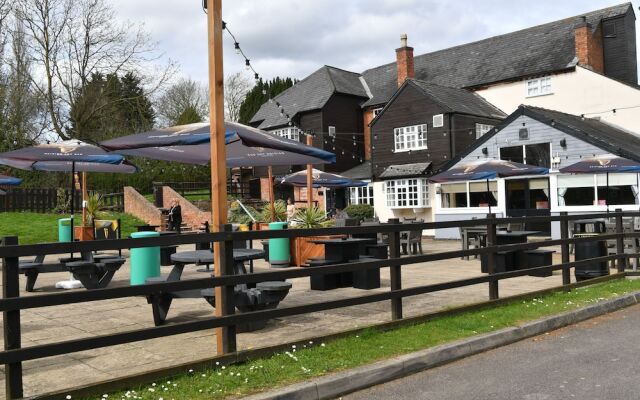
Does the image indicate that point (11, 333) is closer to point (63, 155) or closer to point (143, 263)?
point (143, 263)

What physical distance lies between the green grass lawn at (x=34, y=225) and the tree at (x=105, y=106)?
6.60 m

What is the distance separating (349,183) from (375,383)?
13.5 m

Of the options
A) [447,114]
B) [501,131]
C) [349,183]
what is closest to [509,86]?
[447,114]

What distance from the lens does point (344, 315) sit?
7152mm

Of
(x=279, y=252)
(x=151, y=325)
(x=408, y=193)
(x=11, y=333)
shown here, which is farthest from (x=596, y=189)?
(x=11, y=333)

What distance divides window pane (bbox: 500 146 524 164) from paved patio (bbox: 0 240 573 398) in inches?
441

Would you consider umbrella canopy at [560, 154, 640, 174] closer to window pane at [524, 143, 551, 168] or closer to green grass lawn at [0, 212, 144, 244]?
window pane at [524, 143, 551, 168]

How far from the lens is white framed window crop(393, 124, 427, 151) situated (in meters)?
26.1

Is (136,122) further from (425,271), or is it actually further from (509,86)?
(425,271)

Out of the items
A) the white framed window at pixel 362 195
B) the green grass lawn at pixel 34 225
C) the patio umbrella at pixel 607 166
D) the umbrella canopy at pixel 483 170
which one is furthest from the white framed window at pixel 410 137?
the green grass lawn at pixel 34 225

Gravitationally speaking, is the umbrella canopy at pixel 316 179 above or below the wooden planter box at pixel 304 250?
above

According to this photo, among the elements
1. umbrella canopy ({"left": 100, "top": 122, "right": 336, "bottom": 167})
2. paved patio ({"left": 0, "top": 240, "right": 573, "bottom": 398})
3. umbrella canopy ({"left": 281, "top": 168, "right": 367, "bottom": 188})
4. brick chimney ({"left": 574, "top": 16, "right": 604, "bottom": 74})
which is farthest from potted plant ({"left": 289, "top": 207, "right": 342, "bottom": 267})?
brick chimney ({"left": 574, "top": 16, "right": 604, "bottom": 74})

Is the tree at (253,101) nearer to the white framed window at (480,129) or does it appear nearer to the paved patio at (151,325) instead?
the white framed window at (480,129)

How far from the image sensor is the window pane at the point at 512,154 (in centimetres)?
2083
